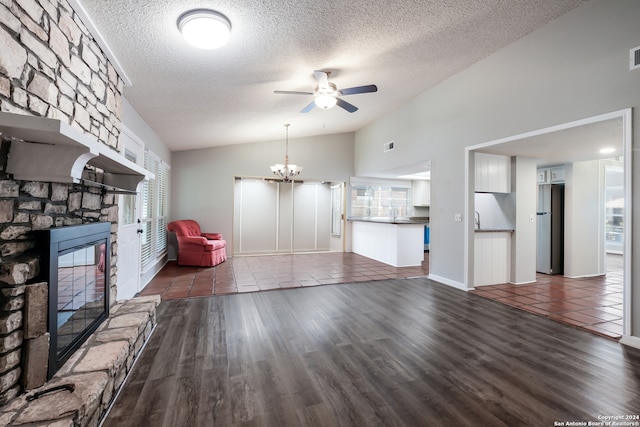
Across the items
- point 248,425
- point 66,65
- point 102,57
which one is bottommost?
point 248,425

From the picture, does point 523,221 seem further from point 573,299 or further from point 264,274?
point 264,274

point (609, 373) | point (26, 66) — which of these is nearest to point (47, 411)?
point (26, 66)

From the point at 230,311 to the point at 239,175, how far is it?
4.51 m

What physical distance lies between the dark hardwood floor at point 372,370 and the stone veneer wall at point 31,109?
770mm

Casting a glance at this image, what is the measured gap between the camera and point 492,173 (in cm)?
464

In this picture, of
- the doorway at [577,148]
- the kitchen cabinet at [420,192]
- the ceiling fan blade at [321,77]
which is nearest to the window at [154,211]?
the ceiling fan blade at [321,77]

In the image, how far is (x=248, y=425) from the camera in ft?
5.17

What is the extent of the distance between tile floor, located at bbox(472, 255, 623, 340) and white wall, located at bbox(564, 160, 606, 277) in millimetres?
270

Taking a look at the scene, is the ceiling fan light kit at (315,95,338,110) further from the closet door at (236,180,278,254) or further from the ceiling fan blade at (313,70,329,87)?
the closet door at (236,180,278,254)

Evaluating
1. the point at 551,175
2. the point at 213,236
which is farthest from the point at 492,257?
the point at 213,236

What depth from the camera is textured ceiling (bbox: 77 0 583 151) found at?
226 cm

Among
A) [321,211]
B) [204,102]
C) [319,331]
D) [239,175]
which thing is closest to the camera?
[319,331]

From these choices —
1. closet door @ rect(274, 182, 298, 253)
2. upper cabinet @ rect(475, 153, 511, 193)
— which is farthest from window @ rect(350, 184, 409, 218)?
upper cabinet @ rect(475, 153, 511, 193)

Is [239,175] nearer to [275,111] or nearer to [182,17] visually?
[275,111]
